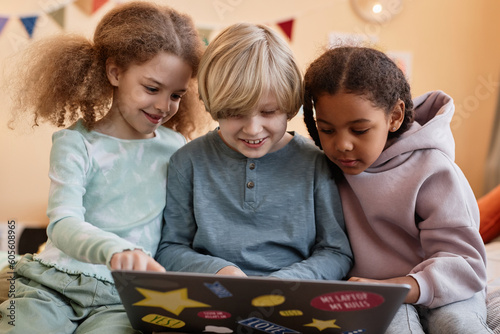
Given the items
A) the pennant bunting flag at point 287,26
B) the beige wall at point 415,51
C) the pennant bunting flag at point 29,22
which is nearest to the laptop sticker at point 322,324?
the beige wall at point 415,51

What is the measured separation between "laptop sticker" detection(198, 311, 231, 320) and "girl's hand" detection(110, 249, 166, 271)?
97 millimetres

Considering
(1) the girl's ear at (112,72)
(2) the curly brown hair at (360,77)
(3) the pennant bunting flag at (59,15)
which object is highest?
(3) the pennant bunting flag at (59,15)

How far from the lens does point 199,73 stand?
45.0 inches

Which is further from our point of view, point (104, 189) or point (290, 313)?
point (104, 189)

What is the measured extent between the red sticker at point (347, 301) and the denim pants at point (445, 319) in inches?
8.0

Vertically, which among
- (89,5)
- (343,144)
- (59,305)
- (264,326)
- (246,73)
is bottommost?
(59,305)

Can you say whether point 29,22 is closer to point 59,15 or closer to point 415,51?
point 59,15

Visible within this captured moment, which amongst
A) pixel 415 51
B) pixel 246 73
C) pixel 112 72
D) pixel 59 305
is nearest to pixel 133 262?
pixel 59 305

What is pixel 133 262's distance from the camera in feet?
2.80

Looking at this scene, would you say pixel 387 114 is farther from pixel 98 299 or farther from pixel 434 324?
pixel 98 299

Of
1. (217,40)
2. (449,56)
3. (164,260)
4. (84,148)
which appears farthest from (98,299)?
(449,56)

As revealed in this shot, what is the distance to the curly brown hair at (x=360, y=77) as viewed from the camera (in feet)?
3.49

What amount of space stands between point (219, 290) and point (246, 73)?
46 centimetres

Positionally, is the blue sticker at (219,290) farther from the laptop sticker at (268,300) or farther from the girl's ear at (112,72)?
the girl's ear at (112,72)
